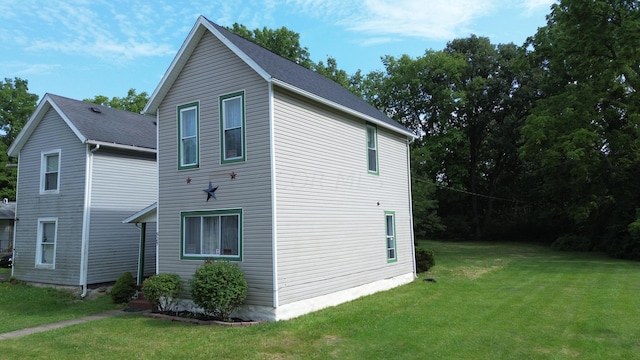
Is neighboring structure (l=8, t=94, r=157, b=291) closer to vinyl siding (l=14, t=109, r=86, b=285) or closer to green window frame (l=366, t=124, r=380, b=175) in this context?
vinyl siding (l=14, t=109, r=86, b=285)

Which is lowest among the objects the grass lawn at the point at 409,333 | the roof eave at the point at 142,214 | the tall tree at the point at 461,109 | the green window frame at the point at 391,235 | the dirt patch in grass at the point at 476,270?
the grass lawn at the point at 409,333

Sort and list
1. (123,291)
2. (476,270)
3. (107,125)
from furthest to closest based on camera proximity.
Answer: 1. (476,270)
2. (107,125)
3. (123,291)

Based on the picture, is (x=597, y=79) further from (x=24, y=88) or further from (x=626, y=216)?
(x=24, y=88)

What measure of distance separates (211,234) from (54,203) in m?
8.99

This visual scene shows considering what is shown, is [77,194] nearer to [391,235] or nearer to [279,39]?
[391,235]

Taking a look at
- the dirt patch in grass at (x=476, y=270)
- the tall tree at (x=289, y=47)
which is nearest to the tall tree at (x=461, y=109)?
the tall tree at (x=289, y=47)

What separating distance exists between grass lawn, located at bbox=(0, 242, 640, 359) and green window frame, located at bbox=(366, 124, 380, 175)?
427 centimetres

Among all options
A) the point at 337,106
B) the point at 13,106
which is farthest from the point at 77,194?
Answer: the point at 13,106

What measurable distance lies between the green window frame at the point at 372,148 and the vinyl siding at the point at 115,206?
927 centimetres

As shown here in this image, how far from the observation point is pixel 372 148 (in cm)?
1513

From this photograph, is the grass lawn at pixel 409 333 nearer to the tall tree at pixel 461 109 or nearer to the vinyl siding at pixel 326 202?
the vinyl siding at pixel 326 202

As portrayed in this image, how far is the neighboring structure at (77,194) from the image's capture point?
15914mm

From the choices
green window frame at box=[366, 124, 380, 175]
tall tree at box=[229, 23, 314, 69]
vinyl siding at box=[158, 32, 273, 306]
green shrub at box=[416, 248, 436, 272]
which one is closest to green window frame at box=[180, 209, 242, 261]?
vinyl siding at box=[158, 32, 273, 306]

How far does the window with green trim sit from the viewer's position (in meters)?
14.9
